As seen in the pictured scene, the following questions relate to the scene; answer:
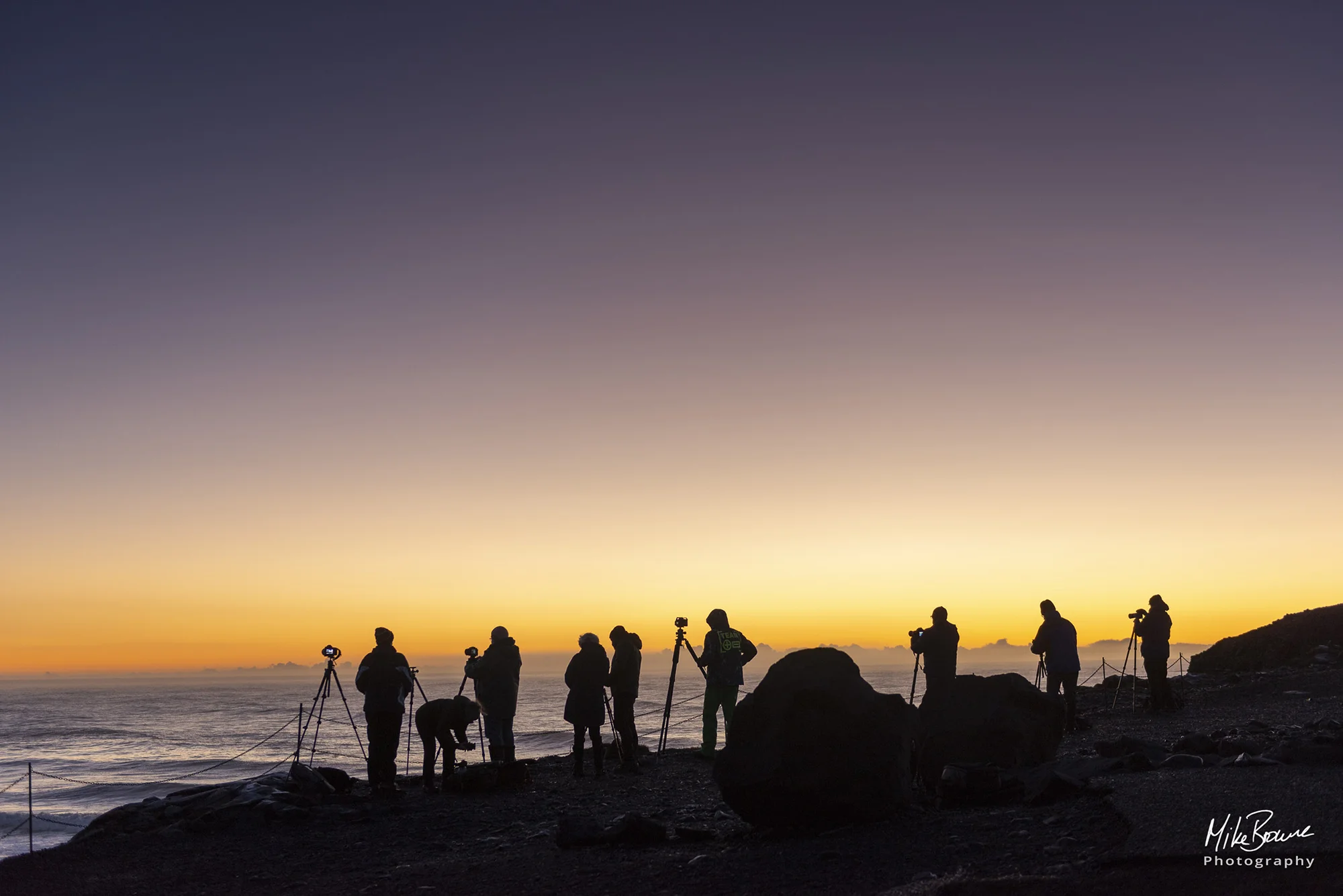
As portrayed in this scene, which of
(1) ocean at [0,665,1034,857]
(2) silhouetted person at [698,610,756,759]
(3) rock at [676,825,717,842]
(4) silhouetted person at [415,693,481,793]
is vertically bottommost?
(1) ocean at [0,665,1034,857]

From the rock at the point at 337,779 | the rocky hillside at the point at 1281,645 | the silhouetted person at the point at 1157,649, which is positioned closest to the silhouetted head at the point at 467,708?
the rock at the point at 337,779

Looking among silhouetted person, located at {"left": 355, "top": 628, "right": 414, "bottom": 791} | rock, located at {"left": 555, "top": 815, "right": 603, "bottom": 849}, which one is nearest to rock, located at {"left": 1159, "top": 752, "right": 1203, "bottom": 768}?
rock, located at {"left": 555, "top": 815, "right": 603, "bottom": 849}

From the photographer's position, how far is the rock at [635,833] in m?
8.43

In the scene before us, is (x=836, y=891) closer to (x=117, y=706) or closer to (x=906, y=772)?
(x=906, y=772)

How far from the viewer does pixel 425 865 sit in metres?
8.52

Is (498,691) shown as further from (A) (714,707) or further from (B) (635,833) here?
(B) (635,833)

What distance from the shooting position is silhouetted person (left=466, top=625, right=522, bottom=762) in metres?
14.1

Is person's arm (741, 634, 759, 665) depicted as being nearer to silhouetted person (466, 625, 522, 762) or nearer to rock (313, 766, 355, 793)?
silhouetted person (466, 625, 522, 762)

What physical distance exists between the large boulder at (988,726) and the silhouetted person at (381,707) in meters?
7.44

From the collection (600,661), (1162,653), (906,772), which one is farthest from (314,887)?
(1162,653)

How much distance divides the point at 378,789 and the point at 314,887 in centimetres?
473

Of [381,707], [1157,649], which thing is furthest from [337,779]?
[1157,649]

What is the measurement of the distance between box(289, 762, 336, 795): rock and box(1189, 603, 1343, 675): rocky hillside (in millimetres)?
26300

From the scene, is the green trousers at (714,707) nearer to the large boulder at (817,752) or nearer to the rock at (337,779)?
the large boulder at (817,752)
